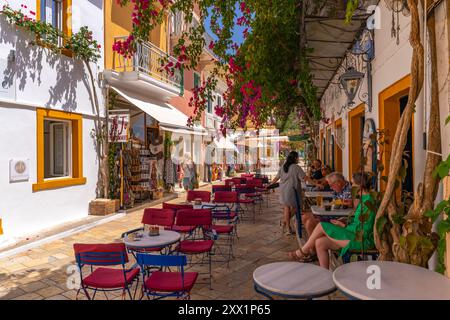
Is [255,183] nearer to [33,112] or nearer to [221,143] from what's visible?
[33,112]

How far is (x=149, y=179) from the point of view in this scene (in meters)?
12.3

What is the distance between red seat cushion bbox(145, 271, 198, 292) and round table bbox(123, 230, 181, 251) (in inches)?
19.8

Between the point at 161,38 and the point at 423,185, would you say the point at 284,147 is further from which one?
the point at 423,185

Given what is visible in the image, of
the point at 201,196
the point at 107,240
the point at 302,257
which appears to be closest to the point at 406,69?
the point at 302,257

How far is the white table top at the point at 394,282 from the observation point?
2.25 m

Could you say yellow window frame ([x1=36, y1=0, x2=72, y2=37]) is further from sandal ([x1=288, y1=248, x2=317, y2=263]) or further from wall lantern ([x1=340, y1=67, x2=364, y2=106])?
sandal ([x1=288, y1=248, x2=317, y2=263])

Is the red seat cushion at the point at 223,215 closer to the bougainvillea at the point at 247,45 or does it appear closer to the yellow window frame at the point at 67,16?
the bougainvillea at the point at 247,45

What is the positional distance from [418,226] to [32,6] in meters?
8.36

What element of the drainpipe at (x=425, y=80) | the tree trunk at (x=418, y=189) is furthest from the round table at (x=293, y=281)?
the drainpipe at (x=425, y=80)

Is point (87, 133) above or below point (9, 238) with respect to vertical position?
above

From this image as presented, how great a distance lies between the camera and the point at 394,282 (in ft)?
8.05

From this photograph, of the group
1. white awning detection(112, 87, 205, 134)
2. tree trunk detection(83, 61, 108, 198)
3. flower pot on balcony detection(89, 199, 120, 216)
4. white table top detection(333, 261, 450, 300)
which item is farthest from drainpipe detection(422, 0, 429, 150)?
white awning detection(112, 87, 205, 134)

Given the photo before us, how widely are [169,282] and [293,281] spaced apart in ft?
4.57
